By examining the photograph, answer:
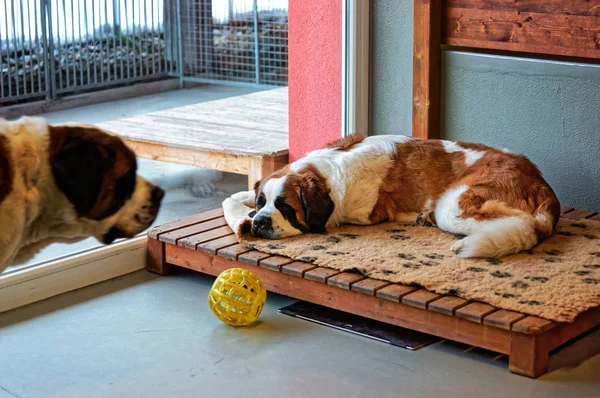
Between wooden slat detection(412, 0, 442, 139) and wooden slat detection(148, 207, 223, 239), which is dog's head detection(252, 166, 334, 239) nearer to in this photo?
wooden slat detection(148, 207, 223, 239)

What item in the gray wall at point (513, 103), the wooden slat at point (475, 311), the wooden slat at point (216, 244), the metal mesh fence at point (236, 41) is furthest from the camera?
the metal mesh fence at point (236, 41)

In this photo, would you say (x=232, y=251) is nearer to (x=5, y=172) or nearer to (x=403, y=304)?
(x=403, y=304)

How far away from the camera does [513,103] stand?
4.65 m

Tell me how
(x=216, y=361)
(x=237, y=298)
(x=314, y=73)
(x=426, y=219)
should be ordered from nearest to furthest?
(x=216, y=361) → (x=237, y=298) → (x=426, y=219) → (x=314, y=73)

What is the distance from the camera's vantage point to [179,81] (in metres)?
5.09

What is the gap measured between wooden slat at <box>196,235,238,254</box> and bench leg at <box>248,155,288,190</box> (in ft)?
2.67

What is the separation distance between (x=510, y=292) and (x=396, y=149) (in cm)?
114

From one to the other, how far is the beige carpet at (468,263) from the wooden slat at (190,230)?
0.11m

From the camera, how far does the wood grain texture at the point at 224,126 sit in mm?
5023

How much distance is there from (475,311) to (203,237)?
55.8 inches

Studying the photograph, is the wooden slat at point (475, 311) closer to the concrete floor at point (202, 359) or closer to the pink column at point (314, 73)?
the concrete floor at point (202, 359)

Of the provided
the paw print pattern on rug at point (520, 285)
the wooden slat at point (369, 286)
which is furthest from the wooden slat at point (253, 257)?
the paw print pattern on rug at point (520, 285)

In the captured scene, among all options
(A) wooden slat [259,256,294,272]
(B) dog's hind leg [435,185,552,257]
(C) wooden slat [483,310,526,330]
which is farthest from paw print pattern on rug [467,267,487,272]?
(A) wooden slat [259,256,294,272]

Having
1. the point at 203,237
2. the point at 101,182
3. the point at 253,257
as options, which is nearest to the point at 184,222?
the point at 203,237
